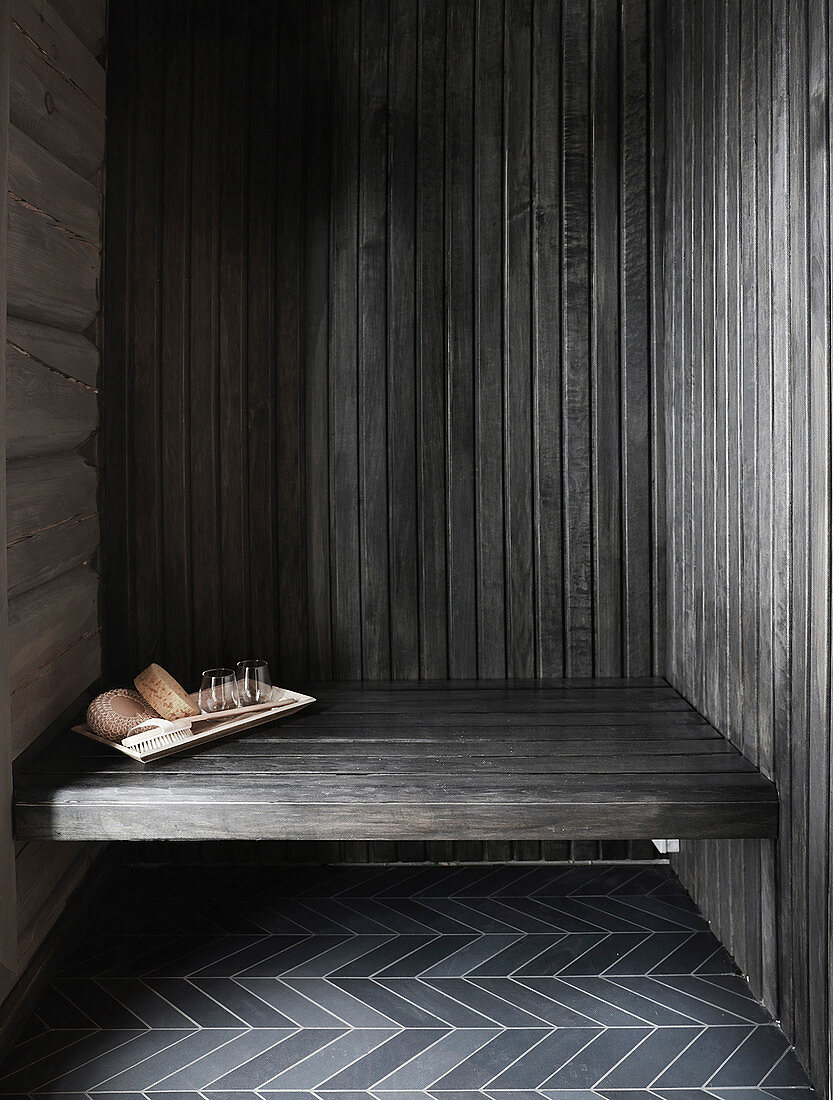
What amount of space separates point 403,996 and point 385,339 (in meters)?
2.17

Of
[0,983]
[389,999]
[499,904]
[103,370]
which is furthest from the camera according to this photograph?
[103,370]

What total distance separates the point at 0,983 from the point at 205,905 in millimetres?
886

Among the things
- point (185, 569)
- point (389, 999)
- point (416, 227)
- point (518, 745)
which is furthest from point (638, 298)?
point (389, 999)

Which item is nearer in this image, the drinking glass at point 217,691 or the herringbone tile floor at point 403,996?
the herringbone tile floor at point 403,996

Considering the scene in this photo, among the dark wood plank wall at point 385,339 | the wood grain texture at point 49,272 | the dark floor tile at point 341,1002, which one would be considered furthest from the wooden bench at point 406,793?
the wood grain texture at point 49,272

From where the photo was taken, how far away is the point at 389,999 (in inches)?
102

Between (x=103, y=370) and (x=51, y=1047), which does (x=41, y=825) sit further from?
(x=103, y=370)

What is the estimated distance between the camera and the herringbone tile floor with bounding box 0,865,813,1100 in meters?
2.27

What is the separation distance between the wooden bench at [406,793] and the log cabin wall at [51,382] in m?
0.27

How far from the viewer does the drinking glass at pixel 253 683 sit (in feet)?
9.30

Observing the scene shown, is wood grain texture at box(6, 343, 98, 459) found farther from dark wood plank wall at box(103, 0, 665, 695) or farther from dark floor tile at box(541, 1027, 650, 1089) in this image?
dark floor tile at box(541, 1027, 650, 1089)

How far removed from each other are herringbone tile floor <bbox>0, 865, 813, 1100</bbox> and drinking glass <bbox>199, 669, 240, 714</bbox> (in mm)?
768

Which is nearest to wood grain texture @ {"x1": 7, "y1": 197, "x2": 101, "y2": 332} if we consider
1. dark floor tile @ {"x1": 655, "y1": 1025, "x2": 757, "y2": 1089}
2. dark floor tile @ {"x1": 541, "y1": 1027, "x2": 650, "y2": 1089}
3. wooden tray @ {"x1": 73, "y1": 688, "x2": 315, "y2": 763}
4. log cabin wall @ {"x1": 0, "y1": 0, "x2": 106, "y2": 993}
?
log cabin wall @ {"x1": 0, "y1": 0, "x2": 106, "y2": 993}

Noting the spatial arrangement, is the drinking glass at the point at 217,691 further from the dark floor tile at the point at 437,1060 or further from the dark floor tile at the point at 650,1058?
the dark floor tile at the point at 650,1058
